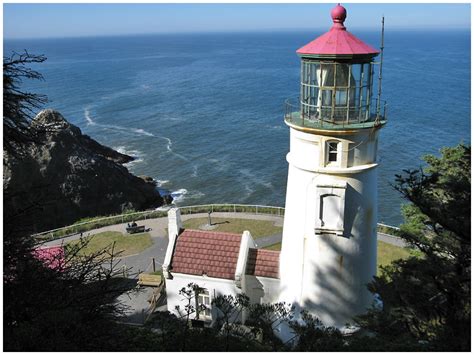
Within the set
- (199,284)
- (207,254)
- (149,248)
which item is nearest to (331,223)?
(207,254)

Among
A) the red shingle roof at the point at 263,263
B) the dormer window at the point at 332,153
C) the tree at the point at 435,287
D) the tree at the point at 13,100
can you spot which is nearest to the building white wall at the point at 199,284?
the red shingle roof at the point at 263,263

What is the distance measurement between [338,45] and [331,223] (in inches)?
150

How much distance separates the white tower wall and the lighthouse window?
2.7 inches

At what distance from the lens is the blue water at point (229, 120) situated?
3562 cm

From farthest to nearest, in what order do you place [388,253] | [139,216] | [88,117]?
1. [88,117]
2. [139,216]
3. [388,253]

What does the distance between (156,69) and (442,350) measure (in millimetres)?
99444

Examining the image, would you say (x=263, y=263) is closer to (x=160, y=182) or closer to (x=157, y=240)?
(x=157, y=240)

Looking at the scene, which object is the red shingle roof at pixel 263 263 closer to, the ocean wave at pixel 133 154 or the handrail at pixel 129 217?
the handrail at pixel 129 217

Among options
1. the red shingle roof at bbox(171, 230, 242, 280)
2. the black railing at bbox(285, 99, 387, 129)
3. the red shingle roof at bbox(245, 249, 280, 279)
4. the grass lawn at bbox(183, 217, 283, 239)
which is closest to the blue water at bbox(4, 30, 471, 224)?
the grass lawn at bbox(183, 217, 283, 239)

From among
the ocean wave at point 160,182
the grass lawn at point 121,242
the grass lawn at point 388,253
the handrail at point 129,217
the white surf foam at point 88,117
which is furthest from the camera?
the white surf foam at point 88,117

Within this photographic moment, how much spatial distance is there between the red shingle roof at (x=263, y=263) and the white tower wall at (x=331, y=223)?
121 centimetres

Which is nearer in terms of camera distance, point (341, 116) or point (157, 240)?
point (341, 116)

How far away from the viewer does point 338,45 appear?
29.9 feet

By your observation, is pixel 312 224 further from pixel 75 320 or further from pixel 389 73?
pixel 389 73
